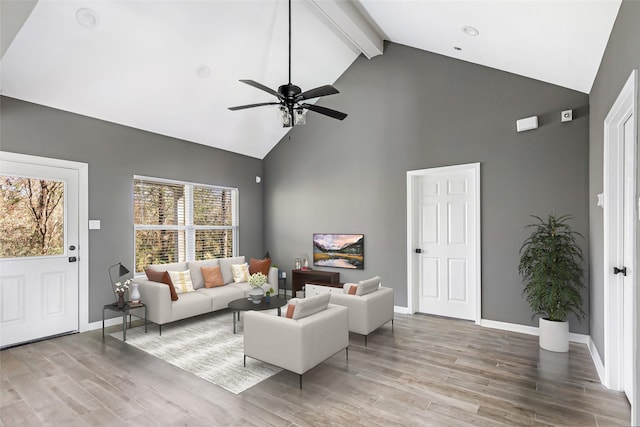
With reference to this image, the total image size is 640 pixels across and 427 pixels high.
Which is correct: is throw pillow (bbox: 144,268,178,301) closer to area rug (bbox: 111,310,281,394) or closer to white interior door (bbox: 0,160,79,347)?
area rug (bbox: 111,310,281,394)

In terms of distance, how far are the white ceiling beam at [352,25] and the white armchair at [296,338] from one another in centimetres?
353

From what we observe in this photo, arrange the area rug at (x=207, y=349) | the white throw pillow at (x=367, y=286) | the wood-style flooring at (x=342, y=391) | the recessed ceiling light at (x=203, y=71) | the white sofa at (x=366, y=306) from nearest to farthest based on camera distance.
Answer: the wood-style flooring at (x=342, y=391)
the area rug at (x=207, y=349)
the white sofa at (x=366, y=306)
the white throw pillow at (x=367, y=286)
the recessed ceiling light at (x=203, y=71)

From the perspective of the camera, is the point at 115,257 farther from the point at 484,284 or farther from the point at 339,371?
the point at 484,284

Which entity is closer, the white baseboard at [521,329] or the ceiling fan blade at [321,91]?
the ceiling fan blade at [321,91]

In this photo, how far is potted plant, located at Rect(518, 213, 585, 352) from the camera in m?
3.71

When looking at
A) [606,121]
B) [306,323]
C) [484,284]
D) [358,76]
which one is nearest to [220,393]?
[306,323]

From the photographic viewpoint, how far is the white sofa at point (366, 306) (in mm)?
3977

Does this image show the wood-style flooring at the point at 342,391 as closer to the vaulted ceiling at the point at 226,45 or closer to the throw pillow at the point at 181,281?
the throw pillow at the point at 181,281

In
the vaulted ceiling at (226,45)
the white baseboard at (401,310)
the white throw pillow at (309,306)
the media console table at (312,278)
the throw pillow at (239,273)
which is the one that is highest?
the vaulted ceiling at (226,45)

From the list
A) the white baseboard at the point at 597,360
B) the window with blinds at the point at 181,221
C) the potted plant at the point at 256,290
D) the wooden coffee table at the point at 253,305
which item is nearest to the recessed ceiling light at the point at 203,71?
the window with blinds at the point at 181,221

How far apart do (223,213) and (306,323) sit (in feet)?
14.2

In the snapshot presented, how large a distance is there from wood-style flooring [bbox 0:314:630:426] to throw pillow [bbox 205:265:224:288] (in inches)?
62.7

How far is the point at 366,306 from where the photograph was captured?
3.97 m

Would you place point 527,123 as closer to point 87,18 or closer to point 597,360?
point 597,360
